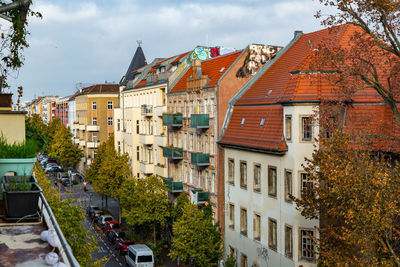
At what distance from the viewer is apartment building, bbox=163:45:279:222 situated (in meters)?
38.9

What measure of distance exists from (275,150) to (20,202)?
2122cm

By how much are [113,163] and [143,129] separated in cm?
491

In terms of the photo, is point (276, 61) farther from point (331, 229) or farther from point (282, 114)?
point (331, 229)

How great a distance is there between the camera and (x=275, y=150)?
2912 centimetres

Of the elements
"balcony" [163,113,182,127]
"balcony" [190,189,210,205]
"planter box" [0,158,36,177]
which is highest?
"balcony" [163,113,182,127]

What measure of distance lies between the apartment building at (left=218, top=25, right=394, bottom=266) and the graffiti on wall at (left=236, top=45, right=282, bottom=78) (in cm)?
60

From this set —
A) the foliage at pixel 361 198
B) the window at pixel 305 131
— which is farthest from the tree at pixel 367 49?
the window at pixel 305 131

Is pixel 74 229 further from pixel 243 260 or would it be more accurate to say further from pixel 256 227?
pixel 243 260

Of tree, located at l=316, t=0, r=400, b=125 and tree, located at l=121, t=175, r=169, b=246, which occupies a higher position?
tree, located at l=316, t=0, r=400, b=125

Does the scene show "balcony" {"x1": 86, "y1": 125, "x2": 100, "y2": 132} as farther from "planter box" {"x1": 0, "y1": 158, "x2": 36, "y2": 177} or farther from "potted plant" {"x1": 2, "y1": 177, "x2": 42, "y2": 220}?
"potted plant" {"x1": 2, "y1": 177, "x2": 42, "y2": 220}

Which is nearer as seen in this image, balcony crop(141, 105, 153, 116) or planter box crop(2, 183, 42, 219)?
planter box crop(2, 183, 42, 219)

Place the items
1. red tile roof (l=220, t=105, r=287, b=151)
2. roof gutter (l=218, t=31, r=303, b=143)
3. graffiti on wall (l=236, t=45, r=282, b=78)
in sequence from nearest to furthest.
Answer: red tile roof (l=220, t=105, r=287, b=151) → roof gutter (l=218, t=31, r=303, b=143) → graffiti on wall (l=236, t=45, r=282, b=78)

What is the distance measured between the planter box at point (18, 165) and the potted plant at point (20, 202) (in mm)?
1296

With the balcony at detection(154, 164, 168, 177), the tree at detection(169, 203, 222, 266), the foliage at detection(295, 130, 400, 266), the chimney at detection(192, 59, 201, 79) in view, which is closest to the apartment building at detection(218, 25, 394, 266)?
the tree at detection(169, 203, 222, 266)
